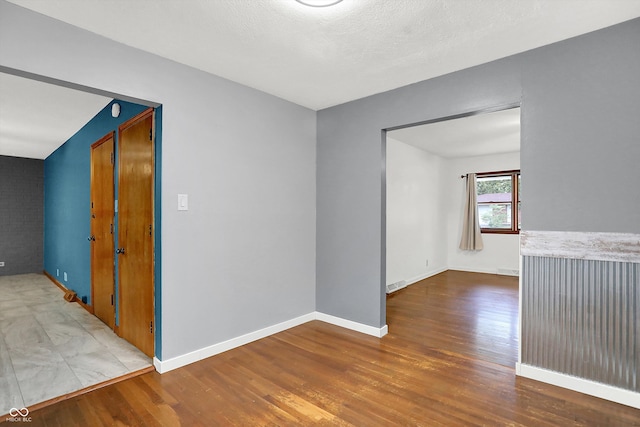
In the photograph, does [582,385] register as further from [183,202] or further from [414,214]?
[414,214]

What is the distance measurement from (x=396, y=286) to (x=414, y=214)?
1.48 meters

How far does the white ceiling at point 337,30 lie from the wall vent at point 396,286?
3351 mm

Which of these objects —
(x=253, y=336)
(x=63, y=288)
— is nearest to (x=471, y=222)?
(x=253, y=336)

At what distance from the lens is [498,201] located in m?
7.02

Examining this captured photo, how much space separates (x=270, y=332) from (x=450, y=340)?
1814 millimetres

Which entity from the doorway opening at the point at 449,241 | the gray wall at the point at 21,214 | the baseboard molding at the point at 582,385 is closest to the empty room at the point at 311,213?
the baseboard molding at the point at 582,385

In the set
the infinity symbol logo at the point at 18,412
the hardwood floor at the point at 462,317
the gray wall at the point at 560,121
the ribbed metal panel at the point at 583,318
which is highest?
the gray wall at the point at 560,121

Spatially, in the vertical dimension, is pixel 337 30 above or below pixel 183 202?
above

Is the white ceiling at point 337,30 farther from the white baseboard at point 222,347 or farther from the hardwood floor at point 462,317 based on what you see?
the hardwood floor at point 462,317

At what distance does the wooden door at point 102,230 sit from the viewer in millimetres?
3566

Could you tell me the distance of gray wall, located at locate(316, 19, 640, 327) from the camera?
2.13 meters

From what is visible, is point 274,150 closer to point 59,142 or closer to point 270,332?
point 270,332

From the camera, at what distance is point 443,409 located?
6.84 feet

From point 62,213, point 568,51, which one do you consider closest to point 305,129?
point 568,51
